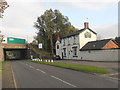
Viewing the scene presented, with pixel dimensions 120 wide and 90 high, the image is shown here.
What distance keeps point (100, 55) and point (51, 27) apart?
118 ft

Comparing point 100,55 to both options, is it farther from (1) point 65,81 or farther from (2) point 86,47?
(1) point 65,81

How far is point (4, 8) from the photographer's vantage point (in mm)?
7473

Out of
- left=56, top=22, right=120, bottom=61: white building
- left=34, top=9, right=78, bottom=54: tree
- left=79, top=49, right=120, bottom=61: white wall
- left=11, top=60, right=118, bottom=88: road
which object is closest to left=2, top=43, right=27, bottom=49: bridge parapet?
left=34, top=9, right=78, bottom=54: tree

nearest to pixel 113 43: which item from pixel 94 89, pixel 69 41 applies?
pixel 69 41

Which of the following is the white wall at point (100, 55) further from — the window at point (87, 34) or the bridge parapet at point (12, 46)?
the bridge parapet at point (12, 46)

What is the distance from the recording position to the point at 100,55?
29.5 metres

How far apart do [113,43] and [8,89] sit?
2767cm

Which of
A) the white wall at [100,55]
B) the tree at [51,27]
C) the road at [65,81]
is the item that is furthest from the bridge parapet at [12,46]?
the road at [65,81]

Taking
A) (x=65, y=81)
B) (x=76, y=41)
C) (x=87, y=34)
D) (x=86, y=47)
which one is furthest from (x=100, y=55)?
(x=65, y=81)

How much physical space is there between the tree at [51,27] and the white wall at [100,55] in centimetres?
2800

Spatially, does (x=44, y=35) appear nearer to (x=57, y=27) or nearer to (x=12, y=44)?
(x=57, y=27)

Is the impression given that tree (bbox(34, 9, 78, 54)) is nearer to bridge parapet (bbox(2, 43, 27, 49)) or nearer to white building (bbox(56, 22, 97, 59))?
bridge parapet (bbox(2, 43, 27, 49))

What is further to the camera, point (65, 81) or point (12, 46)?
point (12, 46)

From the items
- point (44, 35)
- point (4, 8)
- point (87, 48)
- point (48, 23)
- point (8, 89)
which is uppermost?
point (48, 23)
